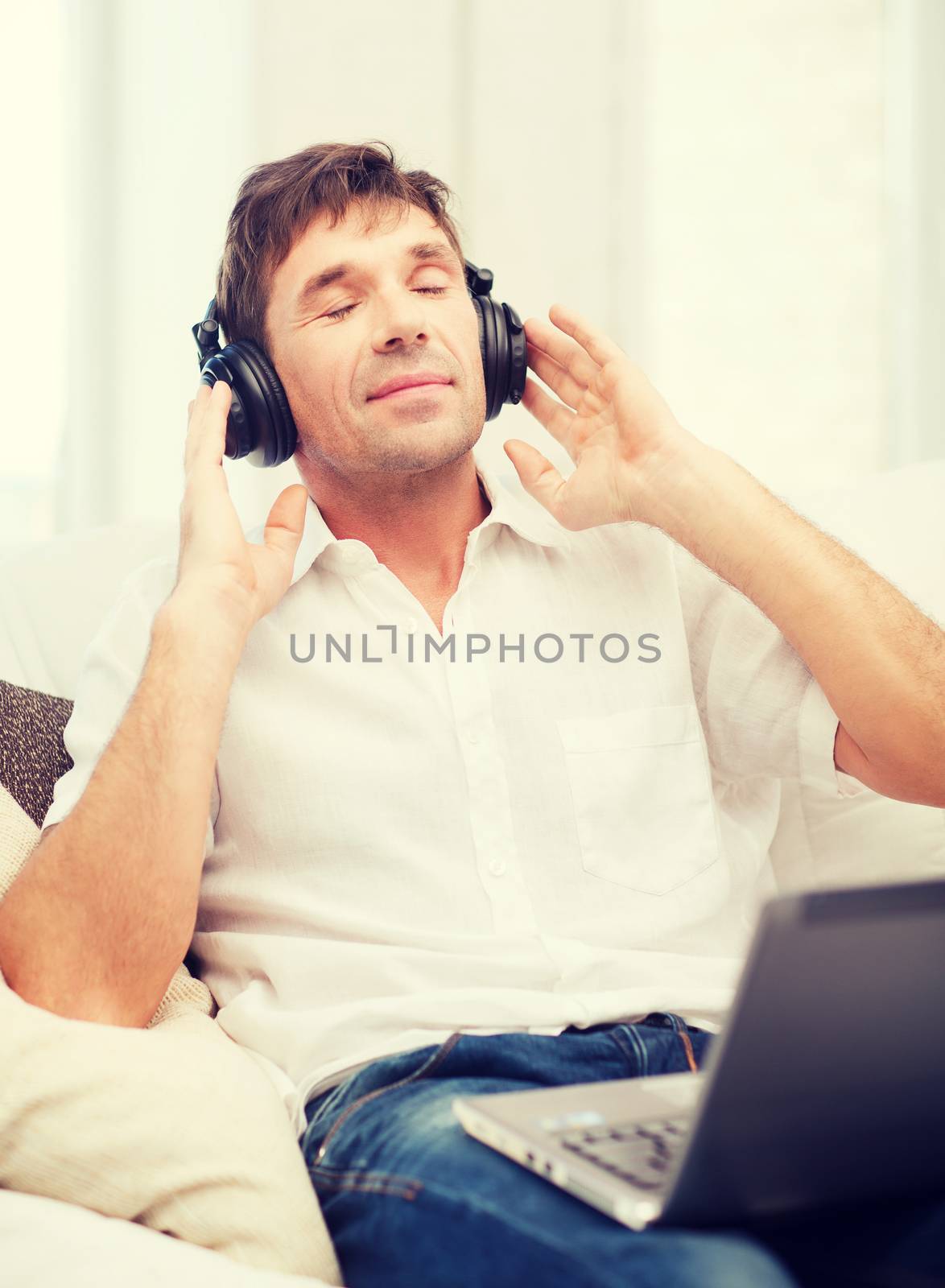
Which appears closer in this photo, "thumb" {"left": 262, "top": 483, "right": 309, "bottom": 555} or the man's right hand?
the man's right hand

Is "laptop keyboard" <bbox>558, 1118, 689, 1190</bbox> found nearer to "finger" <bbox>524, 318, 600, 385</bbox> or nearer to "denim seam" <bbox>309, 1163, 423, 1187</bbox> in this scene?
"denim seam" <bbox>309, 1163, 423, 1187</bbox>

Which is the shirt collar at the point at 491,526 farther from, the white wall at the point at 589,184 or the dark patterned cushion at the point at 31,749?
the white wall at the point at 589,184

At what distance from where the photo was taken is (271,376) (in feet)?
4.58

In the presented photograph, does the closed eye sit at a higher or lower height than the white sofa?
higher

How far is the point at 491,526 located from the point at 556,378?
9.6 inches

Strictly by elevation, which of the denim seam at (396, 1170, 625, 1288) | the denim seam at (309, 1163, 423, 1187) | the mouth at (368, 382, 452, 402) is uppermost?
the mouth at (368, 382, 452, 402)

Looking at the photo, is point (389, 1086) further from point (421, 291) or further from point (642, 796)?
point (421, 291)

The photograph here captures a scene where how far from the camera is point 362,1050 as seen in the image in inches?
42.5

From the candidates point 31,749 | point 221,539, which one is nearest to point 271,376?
point 221,539

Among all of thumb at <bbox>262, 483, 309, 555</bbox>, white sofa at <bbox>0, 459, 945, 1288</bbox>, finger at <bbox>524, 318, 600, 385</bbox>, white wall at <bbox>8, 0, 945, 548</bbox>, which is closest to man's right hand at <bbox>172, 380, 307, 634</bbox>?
thumb at <bbox>262, 483, 309, 555</bbox>

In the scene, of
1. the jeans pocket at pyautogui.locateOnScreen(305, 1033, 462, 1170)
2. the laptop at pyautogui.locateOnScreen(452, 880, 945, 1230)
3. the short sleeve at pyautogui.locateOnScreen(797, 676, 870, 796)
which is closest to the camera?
the laptop at pyautogui.locateOnScreen(452, 880, 945, 1230)

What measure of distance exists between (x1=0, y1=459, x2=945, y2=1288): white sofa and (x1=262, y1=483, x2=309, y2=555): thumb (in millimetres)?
243

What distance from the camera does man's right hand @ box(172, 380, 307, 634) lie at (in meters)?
1.20

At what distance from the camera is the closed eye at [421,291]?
143cm
